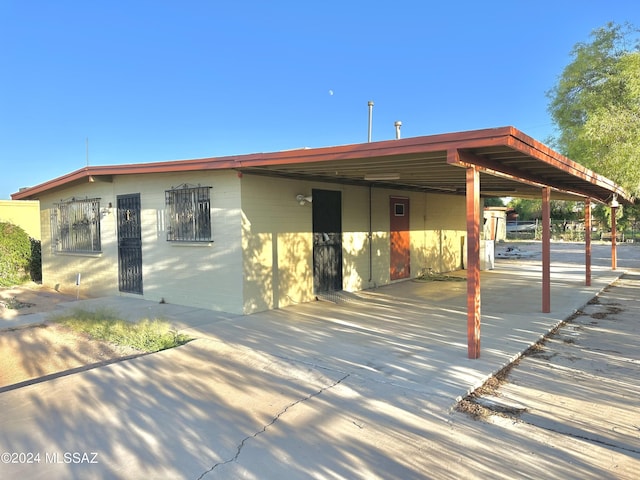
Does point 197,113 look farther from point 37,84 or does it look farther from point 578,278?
point 578,278

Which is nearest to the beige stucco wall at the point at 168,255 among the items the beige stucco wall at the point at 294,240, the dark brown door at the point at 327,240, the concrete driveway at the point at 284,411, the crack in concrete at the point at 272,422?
the beige stucco wall at the point at 294,240

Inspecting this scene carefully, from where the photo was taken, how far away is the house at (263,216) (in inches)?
214

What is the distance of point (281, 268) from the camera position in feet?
26.1

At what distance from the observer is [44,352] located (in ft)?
17.7

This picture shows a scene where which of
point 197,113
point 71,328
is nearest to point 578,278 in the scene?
point 71,328

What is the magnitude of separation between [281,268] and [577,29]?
35.7 feet

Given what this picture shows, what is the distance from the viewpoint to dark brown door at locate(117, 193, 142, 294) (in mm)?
8836

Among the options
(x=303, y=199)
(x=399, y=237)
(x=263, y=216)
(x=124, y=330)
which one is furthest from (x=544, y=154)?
(x=399, y=237)

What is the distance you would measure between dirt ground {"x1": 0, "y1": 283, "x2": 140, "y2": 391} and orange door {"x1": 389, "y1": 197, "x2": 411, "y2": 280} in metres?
7.43

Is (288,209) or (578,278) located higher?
(288,209)

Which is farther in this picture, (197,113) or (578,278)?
(197,113)

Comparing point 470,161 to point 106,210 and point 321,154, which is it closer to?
point 321,154

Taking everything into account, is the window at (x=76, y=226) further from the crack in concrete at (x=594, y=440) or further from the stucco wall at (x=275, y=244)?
the crack in concrete at (x=594, y=440)

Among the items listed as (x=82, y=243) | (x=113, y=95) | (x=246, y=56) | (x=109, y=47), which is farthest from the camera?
(x=113, y=95)
